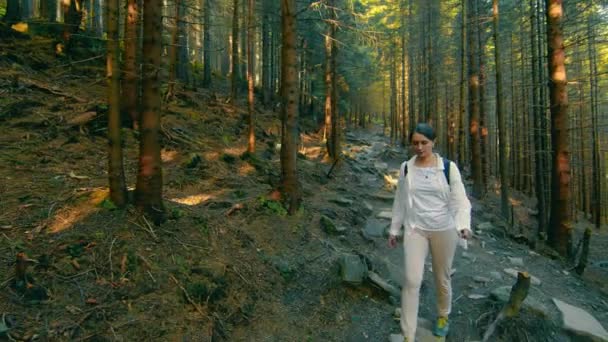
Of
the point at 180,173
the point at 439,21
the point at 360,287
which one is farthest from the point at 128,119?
the point at 439,21

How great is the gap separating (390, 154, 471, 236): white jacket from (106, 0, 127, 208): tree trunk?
352 centimetres

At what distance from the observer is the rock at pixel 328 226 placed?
7.02 metres

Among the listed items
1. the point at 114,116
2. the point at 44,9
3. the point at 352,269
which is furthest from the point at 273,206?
the point at 44,9

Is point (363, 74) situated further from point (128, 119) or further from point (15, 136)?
point (15, 136)

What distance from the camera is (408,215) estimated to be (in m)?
3.94

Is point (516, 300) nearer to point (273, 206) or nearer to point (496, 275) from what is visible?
Result: point (496, 275)

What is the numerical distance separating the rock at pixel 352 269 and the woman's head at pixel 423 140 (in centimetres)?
234

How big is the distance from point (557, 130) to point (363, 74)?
90.4 feet

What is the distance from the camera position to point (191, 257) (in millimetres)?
4574

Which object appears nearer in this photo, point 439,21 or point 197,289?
point 197,289

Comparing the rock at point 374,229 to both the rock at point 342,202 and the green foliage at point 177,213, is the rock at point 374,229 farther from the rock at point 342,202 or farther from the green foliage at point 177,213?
the green foliage at point 177,213

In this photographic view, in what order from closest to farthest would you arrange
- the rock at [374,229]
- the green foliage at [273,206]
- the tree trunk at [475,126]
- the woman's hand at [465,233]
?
1. the woman's hand at [465,233]
2. the green foliage at [273,206]
3. the rock at [374,229]
4. the tree trunk at [475,126]

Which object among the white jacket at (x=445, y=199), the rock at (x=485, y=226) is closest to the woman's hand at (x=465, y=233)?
the white jacket at (x=445, y=199)

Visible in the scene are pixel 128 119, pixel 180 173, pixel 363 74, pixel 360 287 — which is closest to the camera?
pixel 360 287
